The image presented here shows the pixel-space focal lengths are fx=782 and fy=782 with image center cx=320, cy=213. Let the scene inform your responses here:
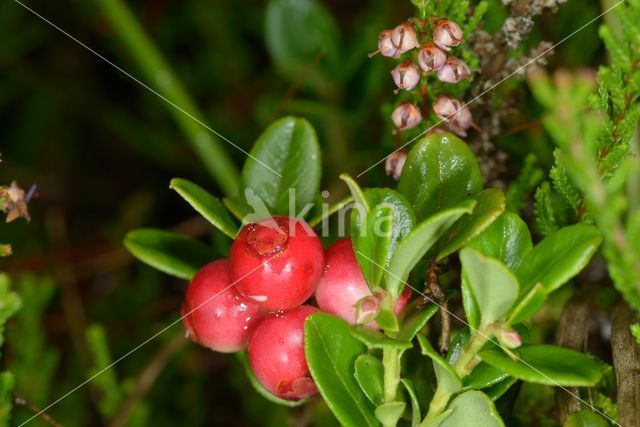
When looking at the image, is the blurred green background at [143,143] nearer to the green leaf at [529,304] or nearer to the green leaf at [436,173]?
the green leaf at [436,173]

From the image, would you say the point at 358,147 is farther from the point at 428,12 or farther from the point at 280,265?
the point at 280,265

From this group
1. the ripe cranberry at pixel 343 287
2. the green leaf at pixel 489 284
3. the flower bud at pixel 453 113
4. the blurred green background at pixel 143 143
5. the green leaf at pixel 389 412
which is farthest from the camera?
the blurred green background at pixel 143 143

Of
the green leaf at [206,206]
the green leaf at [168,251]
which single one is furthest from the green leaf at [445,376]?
the green leaf at [168,251]

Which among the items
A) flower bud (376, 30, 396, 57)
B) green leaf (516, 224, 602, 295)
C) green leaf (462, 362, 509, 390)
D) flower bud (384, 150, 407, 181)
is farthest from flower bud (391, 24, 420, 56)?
green leaf (462, 362, 509, 390)

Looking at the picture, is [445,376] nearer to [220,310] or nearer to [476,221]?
[476,221]

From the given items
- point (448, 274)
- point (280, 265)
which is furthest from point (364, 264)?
point (448, 274)

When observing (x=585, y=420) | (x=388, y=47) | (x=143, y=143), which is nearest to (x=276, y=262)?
(x=388, y=47)
